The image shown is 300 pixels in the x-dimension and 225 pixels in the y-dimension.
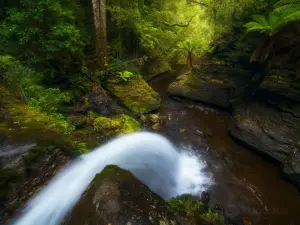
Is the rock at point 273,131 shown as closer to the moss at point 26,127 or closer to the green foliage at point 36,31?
the moss at point 26,127

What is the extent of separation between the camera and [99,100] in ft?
24.5

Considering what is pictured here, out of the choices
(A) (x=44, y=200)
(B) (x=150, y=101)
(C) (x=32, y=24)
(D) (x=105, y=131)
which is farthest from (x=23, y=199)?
(B) (x=150, y=101)

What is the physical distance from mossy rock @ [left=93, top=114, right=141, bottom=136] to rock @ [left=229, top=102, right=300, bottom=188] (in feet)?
12.4

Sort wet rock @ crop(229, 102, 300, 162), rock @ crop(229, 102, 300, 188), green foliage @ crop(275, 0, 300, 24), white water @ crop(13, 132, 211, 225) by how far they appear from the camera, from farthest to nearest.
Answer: wet rock @ crop(229, 102, 300, 162)
rock @ crop(229, 102, 300, 188)
green foliage @ crop(275, 0, 300, 24)
white water @ crop(13, 132, 211, 225)

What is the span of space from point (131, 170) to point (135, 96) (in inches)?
161

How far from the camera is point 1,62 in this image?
4.49 meters

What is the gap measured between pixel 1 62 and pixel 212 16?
10.2m

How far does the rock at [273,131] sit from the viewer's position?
5.21 metres

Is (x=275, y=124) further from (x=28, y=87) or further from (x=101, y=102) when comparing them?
(x=28, y=87)

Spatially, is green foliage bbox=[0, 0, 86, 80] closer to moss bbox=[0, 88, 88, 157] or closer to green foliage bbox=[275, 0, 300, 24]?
moss bbox=[0, 88, 88, 157]

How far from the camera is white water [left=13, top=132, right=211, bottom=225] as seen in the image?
11.1ft

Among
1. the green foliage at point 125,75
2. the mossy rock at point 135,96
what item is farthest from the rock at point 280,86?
the green foliage at point 125,75

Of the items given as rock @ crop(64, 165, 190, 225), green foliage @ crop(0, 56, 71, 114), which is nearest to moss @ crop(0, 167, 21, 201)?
rock @ crop(64, 165, 190, 225)

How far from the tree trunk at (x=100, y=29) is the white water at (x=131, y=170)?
405 cm
